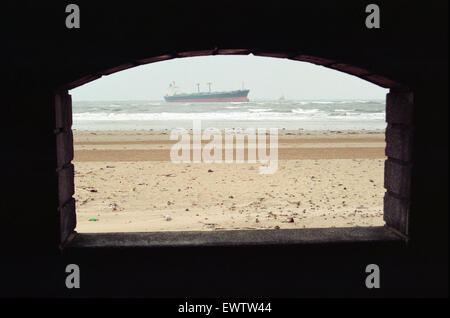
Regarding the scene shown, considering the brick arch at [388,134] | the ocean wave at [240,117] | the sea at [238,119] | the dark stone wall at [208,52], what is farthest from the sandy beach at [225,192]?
the ocean wave at [240,117]

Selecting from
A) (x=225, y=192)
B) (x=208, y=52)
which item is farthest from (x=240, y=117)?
(x=208, y=52)

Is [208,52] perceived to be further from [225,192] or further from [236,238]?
[225,192]

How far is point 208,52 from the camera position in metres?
3.52

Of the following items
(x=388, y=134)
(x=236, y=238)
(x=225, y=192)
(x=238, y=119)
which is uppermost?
(x=388, y=134)

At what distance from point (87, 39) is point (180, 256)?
1.86 m

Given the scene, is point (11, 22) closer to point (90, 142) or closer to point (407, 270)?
point (407, 270)

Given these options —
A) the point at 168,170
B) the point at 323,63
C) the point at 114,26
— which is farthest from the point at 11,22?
the point at 168,170

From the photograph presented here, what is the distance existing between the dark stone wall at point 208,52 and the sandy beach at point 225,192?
287cm

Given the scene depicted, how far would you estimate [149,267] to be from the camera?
360 cm

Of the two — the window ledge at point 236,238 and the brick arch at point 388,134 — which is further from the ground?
the brick arch at point 388,134

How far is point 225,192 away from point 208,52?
578 cm

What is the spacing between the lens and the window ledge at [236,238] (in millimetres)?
3627

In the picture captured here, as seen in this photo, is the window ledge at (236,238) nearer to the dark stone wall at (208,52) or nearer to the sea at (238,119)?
the dark stone wall at (208,52)

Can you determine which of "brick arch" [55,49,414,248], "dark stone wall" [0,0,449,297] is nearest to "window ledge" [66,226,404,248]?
"dark stone wall" [0,0,449,297]
